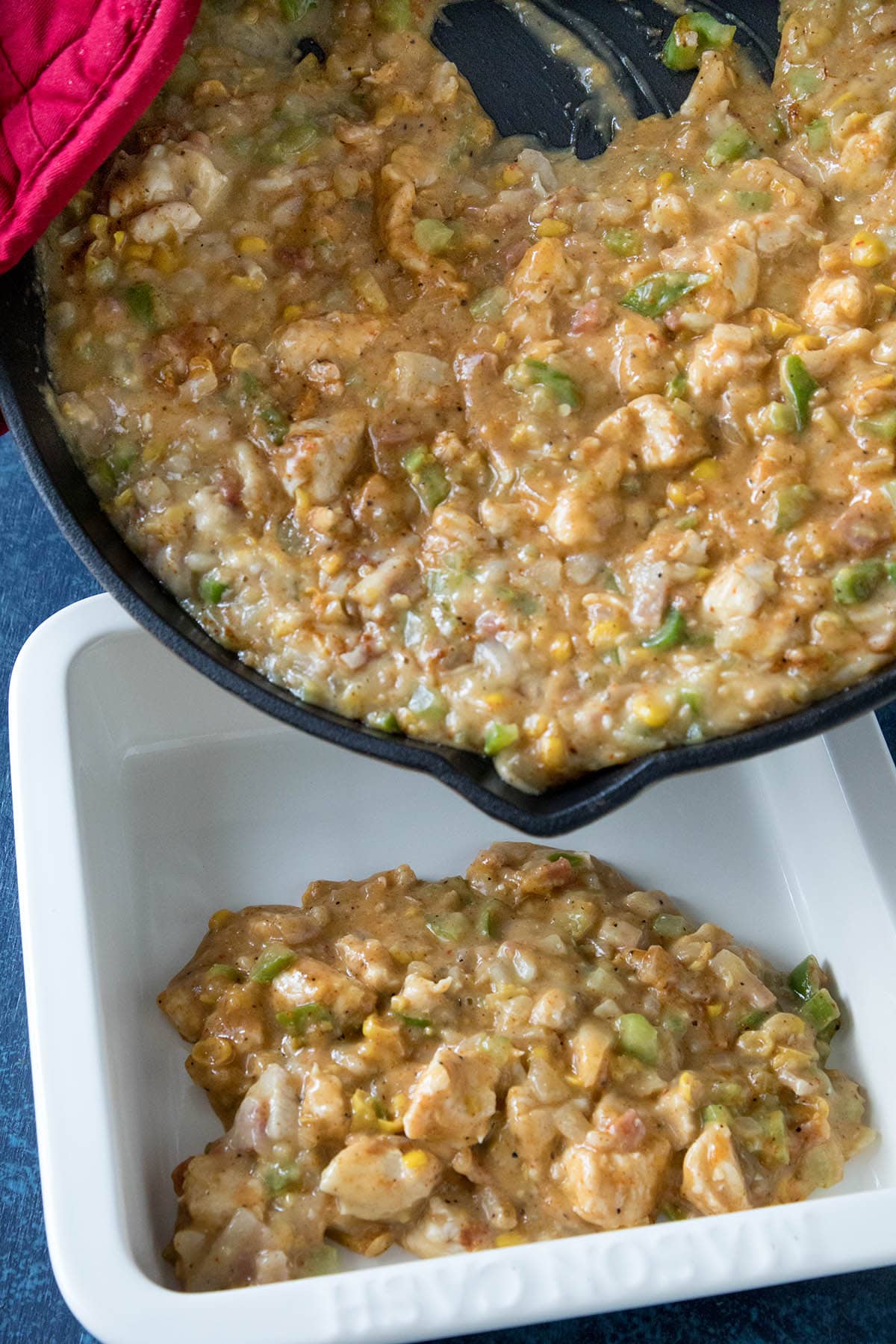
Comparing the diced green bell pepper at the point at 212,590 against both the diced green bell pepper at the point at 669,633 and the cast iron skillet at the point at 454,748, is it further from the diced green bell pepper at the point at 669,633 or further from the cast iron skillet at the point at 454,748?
the diced green bell pepper at the point at 669,633

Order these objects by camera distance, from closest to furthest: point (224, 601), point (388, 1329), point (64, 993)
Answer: point (388, 1329) → point (224, 601) → point (64, 993)

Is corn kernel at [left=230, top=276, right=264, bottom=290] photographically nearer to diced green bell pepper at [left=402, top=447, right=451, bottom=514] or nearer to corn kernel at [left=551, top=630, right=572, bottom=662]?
diced green bell pepper at [left=402, top=447, right=451, bottom=514]

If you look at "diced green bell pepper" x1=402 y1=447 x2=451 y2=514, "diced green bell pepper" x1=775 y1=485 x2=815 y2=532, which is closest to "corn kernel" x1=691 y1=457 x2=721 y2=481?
"diced green bell pepper" x1=775 y1=485 x2=815 y2=532

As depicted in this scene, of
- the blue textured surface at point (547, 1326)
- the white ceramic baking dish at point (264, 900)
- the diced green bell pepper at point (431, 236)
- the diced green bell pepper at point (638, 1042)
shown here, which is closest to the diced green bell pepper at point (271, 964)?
the white ceramic baking dish at point (264, 900)

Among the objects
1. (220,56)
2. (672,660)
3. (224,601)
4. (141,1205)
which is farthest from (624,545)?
(141,1205)

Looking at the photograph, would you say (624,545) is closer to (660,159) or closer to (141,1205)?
(660,159)

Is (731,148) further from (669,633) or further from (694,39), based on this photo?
(669,633)
